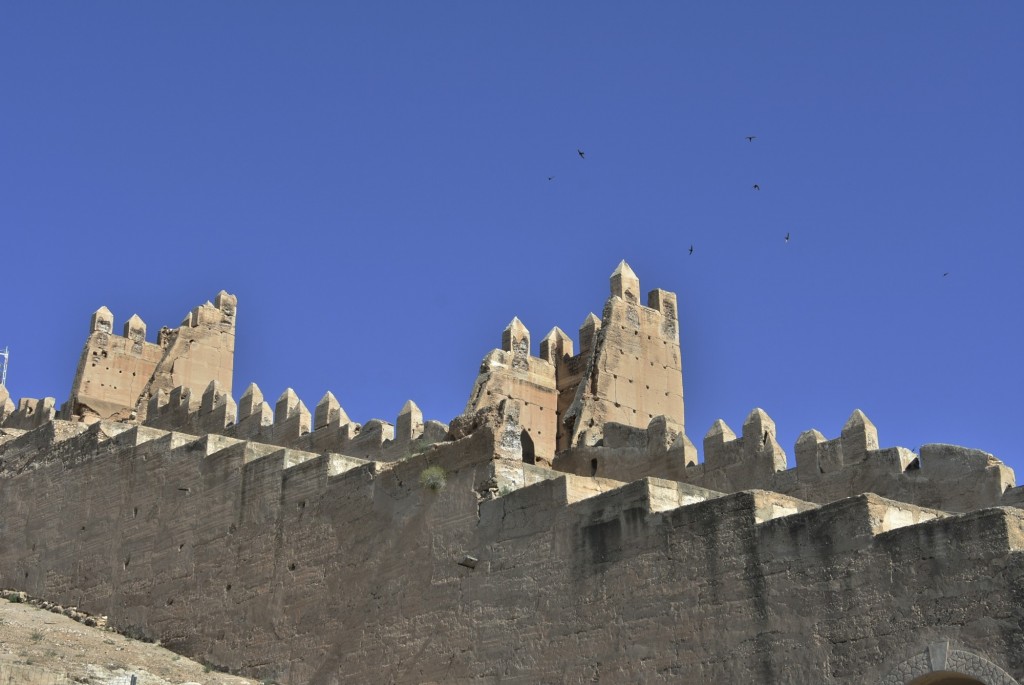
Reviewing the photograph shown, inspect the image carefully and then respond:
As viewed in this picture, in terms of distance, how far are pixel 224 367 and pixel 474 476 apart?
21905 mm

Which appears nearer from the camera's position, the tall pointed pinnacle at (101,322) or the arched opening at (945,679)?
the arched opening at (945,679)

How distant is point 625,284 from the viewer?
102 feet

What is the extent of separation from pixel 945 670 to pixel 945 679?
1.63 feet

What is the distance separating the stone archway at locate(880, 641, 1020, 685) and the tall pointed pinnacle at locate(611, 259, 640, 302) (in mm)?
18778

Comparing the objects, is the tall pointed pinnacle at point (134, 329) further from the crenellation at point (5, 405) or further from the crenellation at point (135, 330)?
the crenellation at point (5, 405)

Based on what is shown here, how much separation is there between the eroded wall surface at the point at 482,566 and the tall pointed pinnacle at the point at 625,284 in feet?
38.3

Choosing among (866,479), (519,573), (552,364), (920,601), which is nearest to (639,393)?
(552,364)

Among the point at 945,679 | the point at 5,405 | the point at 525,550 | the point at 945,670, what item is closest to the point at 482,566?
the point at 525,550

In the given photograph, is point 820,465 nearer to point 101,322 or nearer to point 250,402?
point 250,402

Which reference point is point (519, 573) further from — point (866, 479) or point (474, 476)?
point (866, 479)

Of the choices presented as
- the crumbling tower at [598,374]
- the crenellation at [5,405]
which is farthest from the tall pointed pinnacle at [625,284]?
the crenellation at [5,405]

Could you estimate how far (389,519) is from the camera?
717 inches

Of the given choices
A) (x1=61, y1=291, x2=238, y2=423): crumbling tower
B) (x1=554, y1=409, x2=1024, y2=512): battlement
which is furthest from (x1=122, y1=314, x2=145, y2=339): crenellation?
(x1=554, y1=409, x2=1024, y2=512): battlement

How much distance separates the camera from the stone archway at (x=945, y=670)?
465 inches
